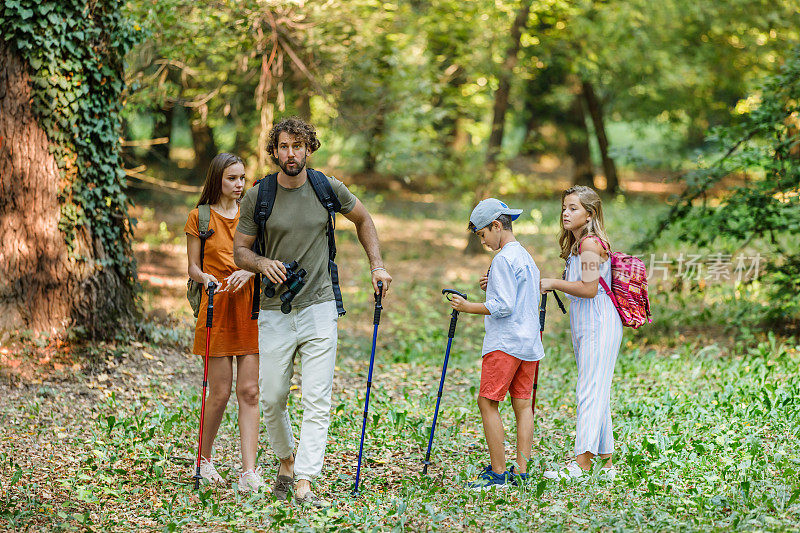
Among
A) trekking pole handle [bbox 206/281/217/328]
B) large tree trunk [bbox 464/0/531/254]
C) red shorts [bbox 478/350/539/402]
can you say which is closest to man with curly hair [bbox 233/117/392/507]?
trekking pole handle [bbox 206/281/217/328]

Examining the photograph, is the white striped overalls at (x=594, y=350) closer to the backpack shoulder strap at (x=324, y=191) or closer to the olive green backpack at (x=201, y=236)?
the backpack shoulder strap at (x=324, y=191)

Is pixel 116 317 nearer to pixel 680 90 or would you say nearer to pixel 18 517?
pixel 18 517

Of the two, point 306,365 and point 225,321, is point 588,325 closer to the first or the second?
point 306,365

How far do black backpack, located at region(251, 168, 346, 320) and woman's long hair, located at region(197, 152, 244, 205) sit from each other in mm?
503

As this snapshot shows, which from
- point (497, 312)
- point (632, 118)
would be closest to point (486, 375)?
point (497, 312)

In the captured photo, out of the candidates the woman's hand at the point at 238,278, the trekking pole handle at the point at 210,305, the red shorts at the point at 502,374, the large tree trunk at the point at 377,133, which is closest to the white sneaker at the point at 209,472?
the trekking pole handle at the point at 210,305

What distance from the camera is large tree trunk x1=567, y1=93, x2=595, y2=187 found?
24.1 meters

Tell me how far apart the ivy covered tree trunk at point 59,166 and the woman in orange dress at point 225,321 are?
2.42 metres

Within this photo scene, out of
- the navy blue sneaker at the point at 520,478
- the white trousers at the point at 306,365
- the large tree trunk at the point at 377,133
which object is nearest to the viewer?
the white trousers at the point at 306,365

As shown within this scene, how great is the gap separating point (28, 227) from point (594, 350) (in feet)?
16.0

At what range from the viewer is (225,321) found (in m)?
4.95

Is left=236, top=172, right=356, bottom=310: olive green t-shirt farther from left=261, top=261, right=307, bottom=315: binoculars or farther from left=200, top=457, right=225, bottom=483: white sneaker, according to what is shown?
left=200, top=457, right=225, bottom=483: white sneaker

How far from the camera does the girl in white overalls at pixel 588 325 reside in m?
4.81

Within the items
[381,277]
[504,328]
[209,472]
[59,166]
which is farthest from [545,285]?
[59,166]
